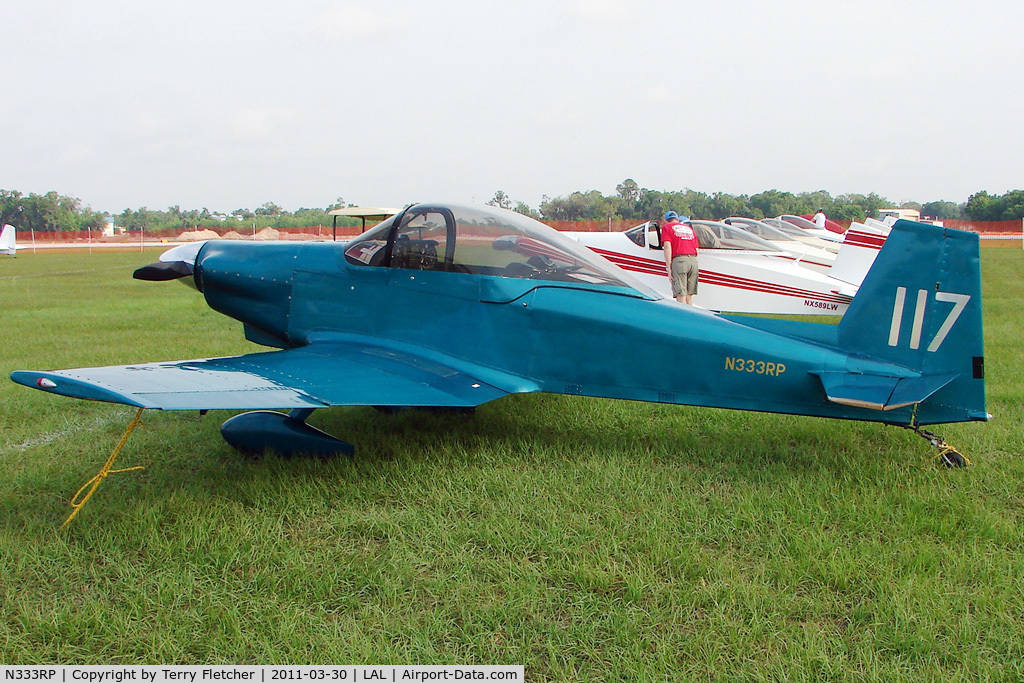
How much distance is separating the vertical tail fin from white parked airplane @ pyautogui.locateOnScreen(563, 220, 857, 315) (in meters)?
5.71

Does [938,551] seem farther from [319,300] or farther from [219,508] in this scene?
[319,300]

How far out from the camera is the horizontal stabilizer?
→ 379cm

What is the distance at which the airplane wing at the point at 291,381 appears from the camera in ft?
11.4

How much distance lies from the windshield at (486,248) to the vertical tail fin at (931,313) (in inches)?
53.0

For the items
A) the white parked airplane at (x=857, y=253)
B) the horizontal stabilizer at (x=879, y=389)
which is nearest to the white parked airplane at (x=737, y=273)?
the white parked airplane at (x=857, y=253)

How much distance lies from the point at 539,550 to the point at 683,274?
7117 millimetres

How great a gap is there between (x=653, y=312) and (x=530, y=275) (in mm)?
864

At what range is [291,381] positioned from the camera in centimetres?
426

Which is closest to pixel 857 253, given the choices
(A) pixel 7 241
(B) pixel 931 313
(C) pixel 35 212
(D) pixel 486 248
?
(B) pixel 931 313

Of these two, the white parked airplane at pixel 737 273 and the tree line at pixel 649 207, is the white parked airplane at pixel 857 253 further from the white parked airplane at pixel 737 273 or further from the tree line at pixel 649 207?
the tree line at pixel 649 207
